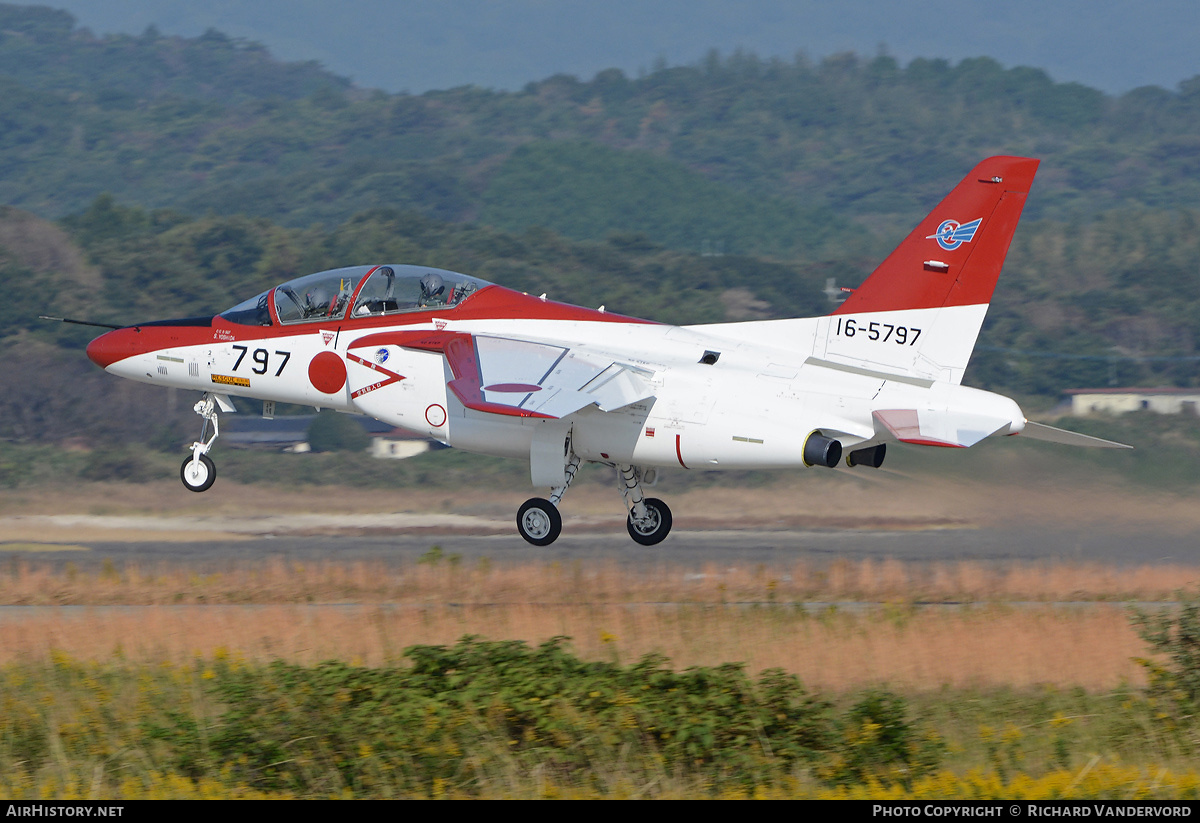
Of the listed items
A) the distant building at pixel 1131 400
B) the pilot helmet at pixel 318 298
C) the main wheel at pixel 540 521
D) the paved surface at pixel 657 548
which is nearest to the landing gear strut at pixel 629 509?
the main wheel at pixel 540 521

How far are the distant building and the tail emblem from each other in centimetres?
2527

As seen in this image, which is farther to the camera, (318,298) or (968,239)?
(318,298)

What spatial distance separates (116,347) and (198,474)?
224cm

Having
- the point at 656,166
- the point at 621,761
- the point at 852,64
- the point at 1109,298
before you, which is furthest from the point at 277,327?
the point at 852,64

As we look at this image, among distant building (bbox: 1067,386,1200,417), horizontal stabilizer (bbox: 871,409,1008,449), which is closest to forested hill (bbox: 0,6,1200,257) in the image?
distant building (bbox: 1067,386,1200,417)

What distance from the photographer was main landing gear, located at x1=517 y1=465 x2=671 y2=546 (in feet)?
59.5

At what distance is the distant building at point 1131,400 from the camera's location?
136 ft

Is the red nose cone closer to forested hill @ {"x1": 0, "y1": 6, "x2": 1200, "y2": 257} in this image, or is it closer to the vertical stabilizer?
the vertical stabilizer

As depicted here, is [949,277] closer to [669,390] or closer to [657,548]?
[669,390]

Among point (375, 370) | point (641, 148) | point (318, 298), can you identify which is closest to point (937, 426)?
point (375, 370)

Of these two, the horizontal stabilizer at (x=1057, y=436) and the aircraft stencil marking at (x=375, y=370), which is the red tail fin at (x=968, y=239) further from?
the aircraft stencil marking at (x=375, y=370)

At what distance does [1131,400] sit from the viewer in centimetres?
4762

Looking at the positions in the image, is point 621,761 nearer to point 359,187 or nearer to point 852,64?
point 359,187

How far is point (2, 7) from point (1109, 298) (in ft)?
596
